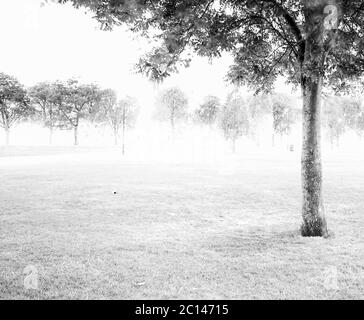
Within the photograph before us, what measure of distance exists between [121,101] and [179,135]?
16388mm

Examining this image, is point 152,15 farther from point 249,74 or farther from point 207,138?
point 207,138

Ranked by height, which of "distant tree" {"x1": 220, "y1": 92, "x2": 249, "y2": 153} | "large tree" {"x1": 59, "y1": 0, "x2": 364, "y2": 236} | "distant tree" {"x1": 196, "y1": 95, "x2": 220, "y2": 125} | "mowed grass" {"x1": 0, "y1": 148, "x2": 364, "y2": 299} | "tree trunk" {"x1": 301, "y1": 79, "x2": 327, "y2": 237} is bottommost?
"mowed grass" {"x1": 0, "y1": 148, "x2": 364, "y2": 299}

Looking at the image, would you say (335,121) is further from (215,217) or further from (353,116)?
(215,217)

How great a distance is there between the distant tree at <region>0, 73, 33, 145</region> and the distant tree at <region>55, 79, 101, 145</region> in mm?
6457

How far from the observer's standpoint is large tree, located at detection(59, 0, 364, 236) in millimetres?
7109

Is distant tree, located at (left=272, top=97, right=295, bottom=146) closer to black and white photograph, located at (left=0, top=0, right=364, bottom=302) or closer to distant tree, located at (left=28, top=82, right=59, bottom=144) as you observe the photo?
distant tree, located at (left=28, top=82, right=59, bottom=144)

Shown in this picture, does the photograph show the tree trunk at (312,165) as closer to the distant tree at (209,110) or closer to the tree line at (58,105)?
the tree line at (58,105)

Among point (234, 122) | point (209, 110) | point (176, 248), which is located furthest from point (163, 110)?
point (176, 248)

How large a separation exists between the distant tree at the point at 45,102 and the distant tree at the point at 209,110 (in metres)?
29.8

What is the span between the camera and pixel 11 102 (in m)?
70.0

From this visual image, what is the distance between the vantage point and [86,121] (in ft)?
281

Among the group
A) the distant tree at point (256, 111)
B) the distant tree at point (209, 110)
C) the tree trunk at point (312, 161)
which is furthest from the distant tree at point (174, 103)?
the tree trunk at point (312, 161)

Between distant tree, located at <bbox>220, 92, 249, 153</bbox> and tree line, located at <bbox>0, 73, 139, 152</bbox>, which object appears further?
tree line, located at <bbox>0, 73, 139, 152</bbox>

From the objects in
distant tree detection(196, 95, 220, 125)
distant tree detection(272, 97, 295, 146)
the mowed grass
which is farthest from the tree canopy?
distant tree detection(272, 97, 295, 146)
